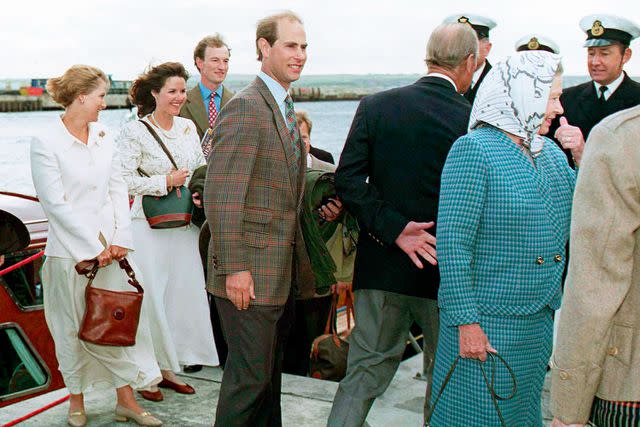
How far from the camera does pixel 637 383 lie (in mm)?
1976

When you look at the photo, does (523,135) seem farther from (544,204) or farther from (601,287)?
(601,287)

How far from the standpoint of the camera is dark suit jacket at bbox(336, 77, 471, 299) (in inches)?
132

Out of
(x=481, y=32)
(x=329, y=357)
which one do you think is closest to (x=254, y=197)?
(x=329, y=357)

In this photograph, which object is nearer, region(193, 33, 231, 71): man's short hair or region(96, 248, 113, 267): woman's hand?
Result: region(96, 248, 113, 267): woman's hand

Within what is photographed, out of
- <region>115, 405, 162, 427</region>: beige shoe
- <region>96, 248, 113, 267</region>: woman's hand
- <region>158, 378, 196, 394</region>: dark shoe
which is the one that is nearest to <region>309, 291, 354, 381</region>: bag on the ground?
<region>158, 378, 196, 394</region>: dark shoe

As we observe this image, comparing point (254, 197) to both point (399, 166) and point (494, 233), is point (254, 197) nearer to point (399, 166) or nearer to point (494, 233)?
point (399, 166)

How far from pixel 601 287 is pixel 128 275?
2878 mm

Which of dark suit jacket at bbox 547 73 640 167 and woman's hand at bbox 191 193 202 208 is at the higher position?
dark suit jacket at bbox 547 73 640 167

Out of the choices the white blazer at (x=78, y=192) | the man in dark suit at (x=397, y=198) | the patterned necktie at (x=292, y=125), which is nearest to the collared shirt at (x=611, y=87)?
the man in dark suit at (x=397, y=198)

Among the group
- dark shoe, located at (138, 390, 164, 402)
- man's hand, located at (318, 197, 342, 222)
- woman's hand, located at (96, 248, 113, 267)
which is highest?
man's hand, located at (318, 197, 342, 222)

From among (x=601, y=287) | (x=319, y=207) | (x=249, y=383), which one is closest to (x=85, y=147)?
(x=319, y=207)

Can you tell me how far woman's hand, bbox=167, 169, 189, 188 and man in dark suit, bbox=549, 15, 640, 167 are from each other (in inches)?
86.7

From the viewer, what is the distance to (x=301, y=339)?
5.53 m

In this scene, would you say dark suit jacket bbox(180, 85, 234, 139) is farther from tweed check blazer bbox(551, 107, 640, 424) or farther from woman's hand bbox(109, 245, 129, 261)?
tweed check blazer bbox(551, 107, 640, 424)
